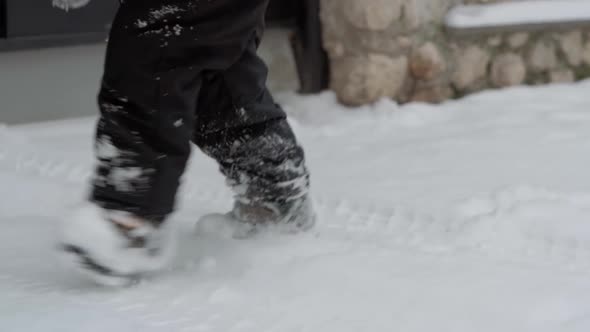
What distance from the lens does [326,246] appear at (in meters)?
1.43

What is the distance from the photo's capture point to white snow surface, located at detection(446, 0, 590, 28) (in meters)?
2.42

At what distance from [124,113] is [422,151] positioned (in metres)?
1.04

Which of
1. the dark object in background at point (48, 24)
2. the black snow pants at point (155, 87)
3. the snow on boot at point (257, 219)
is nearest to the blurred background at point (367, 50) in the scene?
the dark object in background at point (48, 24)

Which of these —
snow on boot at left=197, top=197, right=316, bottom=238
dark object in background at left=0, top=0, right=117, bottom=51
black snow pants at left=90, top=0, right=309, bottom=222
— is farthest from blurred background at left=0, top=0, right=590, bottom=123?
black snow pants at left=90, top=0, right=309, bottom=222

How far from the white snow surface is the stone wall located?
42mm

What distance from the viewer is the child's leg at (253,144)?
1.37m

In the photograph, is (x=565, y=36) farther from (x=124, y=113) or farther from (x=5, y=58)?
(x=124, y=113)

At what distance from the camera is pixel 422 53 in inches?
95.4

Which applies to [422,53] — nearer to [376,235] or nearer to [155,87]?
[376,235]

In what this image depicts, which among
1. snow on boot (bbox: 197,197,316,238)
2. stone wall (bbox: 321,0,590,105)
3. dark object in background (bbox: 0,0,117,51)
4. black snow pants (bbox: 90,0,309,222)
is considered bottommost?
stone wall (bbox: 321,0,590,105)

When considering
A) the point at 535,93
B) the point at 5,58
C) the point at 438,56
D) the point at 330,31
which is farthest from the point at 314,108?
the point at 5,58

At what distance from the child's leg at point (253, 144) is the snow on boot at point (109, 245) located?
0.69 ft

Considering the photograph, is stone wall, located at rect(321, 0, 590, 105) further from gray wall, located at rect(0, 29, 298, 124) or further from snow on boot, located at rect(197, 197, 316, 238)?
→ snow on boot, located at rect(197, 197, 316, 238)

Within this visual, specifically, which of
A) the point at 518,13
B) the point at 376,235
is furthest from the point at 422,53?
the point at 376,235
